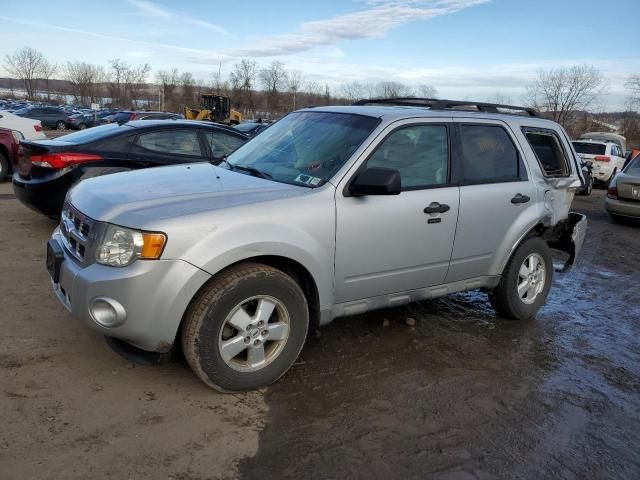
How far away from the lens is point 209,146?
25.0ft

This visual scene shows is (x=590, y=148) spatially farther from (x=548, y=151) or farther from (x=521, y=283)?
(x=521, y=283)

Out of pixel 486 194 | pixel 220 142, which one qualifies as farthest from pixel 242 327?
pixel 220 142

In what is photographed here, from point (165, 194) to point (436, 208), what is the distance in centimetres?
198

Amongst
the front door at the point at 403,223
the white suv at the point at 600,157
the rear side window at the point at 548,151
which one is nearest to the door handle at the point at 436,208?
the front door at the point at 403,223

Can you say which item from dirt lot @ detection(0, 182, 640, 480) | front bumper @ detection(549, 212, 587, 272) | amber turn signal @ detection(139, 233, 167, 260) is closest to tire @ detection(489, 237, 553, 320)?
dirt lot @ detection(0, 182, 640, 480)

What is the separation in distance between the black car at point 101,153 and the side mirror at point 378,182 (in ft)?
9.79

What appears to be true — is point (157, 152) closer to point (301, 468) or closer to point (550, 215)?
point (550, 215)

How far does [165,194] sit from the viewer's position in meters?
3.37

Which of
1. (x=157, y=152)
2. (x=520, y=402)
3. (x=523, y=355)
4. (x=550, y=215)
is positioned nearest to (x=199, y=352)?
(x=520, y=402)

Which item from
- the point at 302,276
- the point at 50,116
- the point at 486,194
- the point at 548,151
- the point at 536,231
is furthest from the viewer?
the point at 50,116

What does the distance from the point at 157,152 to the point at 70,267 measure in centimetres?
419

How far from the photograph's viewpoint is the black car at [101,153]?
6.58 metres

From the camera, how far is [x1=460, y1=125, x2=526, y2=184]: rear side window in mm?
4445

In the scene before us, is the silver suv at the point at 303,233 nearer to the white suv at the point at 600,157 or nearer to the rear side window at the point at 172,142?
the rear side window at the point at 172,142
